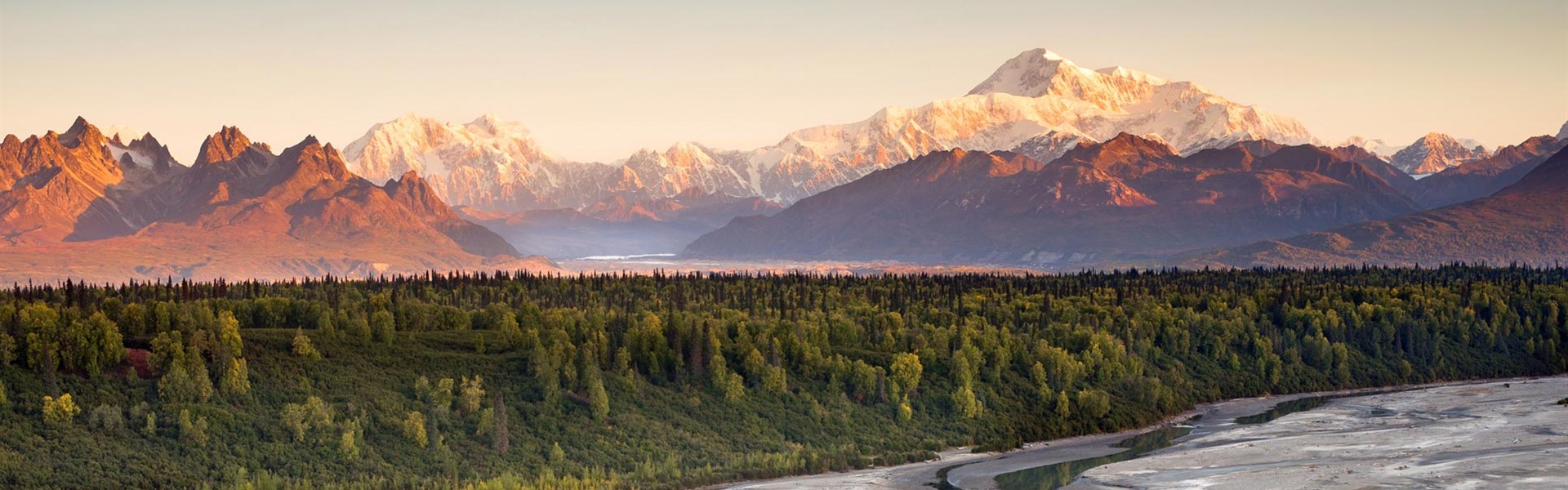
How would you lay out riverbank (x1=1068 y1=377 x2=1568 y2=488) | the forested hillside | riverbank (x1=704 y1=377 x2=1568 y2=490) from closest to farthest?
riverbank (x1=1068 y1=377 x2=1568 y2=488) → the forested hillside → riverbank (x1=704 y1=377 x2=1568 y2=490)

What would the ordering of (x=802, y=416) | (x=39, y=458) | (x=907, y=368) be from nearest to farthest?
(x=39, y=458) → (x=802, y=416) → (x=907, y=368)

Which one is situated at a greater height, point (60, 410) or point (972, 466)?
point (60, 410)

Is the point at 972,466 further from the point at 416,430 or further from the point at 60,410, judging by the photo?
the point at 60,410

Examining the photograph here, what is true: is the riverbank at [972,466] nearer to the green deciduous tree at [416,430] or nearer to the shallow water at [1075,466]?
the shallow water at [1075,466]

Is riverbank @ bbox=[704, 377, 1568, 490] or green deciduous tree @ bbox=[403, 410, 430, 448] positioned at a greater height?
green deciduous tree @ bbox=[403, 410, 430, 448]

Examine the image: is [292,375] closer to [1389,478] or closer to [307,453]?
[307,453]

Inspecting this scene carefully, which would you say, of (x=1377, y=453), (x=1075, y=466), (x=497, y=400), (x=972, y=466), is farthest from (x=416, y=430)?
(x=1377, y=453)

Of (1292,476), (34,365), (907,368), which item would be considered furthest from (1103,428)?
(34,365)

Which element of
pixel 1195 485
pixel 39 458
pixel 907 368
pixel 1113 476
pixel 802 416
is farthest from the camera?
pixel 907 368

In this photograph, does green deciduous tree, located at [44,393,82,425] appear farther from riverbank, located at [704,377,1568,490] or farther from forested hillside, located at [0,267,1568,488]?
riverbank, located at [704,377,1568,490]

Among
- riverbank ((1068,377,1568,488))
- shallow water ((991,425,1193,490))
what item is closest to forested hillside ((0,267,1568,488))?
shallow water ((991,425,1193,490))

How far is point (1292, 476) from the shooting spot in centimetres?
13550

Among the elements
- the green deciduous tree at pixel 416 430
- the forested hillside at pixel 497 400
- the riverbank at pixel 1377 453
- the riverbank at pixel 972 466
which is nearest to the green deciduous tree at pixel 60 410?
the forested hillside at pixel 497 400

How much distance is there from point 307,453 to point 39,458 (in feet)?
63.6
